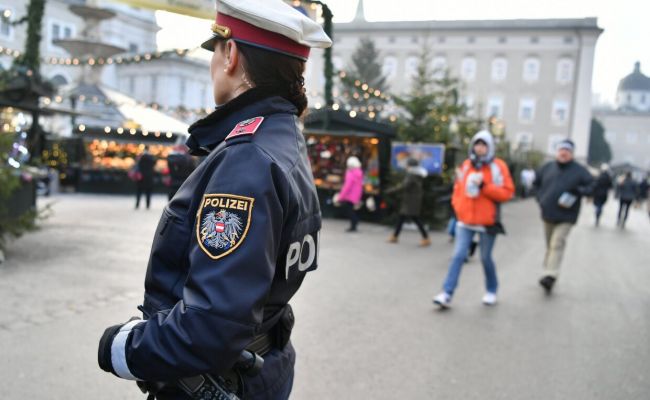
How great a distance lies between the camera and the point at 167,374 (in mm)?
1520

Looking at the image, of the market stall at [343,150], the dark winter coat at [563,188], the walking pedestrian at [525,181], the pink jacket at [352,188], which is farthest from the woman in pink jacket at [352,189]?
the walking pedestrian at [525,181]

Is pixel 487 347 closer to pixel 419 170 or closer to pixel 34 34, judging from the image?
pixel 419 170

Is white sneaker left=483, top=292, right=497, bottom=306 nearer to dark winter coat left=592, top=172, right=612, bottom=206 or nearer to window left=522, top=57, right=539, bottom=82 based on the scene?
dark winter coat left=592, top=172, right=612, bottom=206

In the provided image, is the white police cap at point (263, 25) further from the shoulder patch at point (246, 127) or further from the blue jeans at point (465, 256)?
the blue jeans at point (465, 256)

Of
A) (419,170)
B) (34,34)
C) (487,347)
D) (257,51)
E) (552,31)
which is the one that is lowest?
(487,347)

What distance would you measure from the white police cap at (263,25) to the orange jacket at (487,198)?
5.39 meters

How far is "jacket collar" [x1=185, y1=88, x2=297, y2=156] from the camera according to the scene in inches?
68.4

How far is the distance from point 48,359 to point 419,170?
9.76m

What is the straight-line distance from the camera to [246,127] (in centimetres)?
164

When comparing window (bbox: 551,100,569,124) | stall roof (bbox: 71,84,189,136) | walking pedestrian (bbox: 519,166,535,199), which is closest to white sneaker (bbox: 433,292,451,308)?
stall roof (bbox: 71,84,189,136)

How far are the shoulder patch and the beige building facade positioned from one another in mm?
64212

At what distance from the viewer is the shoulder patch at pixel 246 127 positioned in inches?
63.5

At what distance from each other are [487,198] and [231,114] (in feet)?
18.2

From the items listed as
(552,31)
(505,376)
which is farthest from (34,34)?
(552,31)
